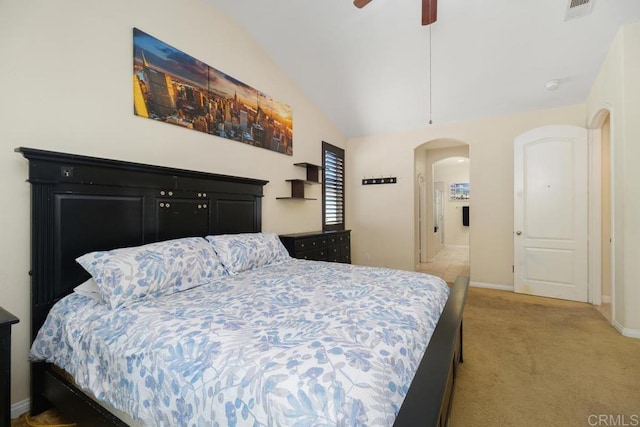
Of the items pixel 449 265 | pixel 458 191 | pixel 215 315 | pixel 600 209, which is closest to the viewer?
pixel 215 315

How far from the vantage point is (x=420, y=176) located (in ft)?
20.1

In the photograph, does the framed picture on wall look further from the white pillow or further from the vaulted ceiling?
the white pillow

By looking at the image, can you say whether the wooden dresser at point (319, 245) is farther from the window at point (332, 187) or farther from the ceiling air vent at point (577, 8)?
the ceiling air vent at point (577, 8)

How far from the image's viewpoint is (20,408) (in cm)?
166

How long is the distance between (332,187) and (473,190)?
224 centimetres

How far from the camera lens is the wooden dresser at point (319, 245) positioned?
10.9 ft

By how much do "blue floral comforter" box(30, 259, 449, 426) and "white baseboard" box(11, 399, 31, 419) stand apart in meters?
0.41

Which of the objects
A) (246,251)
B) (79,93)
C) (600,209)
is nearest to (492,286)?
(600,209)

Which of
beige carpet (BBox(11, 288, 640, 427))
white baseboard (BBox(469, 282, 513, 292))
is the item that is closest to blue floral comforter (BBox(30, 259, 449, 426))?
beige carpet (BBox(11, 288, 640, 427))

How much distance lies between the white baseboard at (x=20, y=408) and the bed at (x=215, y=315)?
77mm

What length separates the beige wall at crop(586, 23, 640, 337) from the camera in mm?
2500

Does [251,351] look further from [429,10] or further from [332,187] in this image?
[332,187]

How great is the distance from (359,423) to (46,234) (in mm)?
2004

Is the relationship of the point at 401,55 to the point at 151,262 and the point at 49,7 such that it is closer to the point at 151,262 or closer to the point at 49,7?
the point at 49,7
